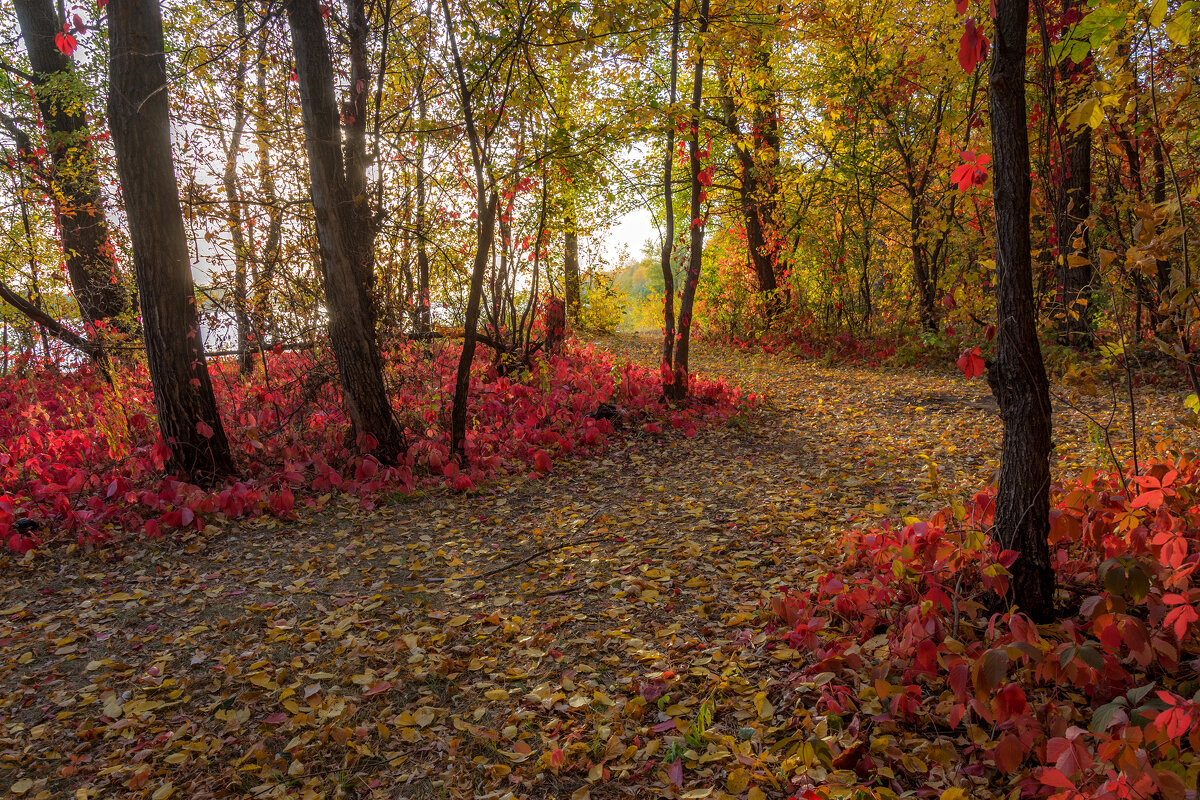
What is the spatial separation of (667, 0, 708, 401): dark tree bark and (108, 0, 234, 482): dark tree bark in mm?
4964

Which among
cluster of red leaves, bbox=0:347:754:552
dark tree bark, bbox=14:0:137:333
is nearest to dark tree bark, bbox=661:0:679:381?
cluster of red leaves, bbox=0:347:754:552

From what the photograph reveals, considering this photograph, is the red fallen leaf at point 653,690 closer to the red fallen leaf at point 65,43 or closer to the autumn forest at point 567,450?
the autumn forest at point 567,450

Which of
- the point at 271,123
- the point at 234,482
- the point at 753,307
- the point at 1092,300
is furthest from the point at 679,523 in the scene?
the point at 753,307

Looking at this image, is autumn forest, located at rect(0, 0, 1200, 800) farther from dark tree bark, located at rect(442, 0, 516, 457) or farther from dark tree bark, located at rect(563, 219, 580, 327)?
dark tree bark, located at rect(563, 219, 580, 327)

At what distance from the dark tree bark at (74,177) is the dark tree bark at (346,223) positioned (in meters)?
4.72

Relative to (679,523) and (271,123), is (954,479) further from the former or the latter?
(271,123)

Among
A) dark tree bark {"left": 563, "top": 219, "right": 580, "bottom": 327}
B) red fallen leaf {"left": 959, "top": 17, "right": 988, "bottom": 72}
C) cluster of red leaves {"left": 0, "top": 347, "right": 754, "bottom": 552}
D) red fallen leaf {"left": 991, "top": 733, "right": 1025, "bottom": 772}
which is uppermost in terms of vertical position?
dark tree bark {"left": 563, "top": 219, "right": 580, "bottom": 327}

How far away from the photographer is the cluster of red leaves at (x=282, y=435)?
15.8ft

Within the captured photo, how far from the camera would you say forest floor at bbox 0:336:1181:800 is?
7.97 ft

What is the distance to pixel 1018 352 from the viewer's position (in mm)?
2490

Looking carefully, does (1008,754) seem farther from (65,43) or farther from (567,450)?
A: (65,43)

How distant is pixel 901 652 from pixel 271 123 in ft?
25.9

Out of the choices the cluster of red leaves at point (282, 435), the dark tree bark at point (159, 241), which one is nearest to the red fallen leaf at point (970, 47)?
the cluster of red leaves at point (282, 435)

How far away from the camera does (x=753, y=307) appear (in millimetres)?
15281
